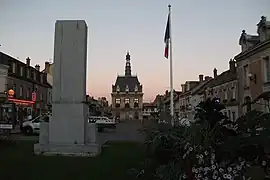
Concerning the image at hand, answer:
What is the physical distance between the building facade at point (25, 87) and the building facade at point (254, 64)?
2532 cm

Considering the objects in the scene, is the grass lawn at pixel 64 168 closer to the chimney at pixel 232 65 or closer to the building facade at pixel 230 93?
the building facade at pixel 230 93

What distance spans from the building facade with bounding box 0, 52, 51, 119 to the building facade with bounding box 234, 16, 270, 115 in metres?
25.3

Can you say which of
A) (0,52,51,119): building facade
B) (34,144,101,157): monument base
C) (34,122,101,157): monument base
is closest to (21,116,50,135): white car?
(0,52,51,119): building facade

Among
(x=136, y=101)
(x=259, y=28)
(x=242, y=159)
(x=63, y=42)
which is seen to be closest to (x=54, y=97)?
(x=63, y=42)

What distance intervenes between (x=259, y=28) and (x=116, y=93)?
115 m

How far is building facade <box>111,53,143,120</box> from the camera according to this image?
139375 millimetres

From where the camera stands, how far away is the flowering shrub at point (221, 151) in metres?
4.88

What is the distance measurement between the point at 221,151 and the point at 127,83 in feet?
463

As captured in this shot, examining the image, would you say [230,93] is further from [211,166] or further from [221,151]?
[211,166]

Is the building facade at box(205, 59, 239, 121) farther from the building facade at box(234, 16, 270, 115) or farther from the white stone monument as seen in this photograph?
the white stone monument

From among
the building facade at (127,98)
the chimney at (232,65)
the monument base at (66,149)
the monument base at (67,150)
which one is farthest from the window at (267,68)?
the building facade at (127,98)

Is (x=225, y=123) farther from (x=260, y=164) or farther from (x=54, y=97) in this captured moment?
(x=54, y=97)

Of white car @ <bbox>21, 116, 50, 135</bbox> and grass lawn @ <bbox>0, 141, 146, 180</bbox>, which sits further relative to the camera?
white car @ <bbox>21, 116, 50, 135</bbox>

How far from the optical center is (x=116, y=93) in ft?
472
